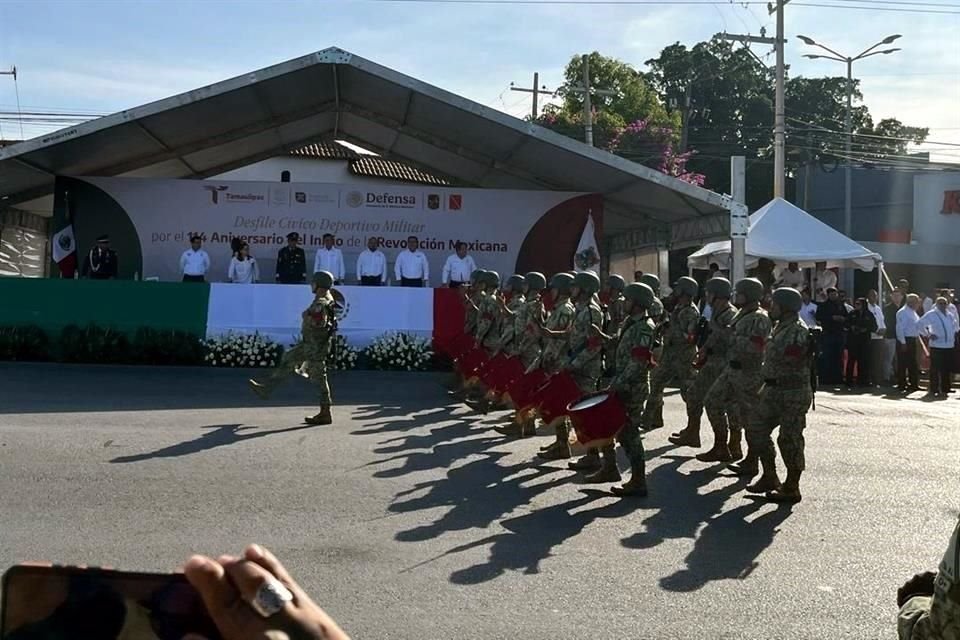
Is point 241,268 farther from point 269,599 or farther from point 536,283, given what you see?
point 269,599

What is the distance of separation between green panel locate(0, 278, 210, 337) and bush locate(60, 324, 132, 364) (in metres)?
0.31

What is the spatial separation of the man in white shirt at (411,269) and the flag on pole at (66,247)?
312 inches

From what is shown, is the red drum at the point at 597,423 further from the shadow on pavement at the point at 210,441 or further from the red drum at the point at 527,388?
the shadow on pavement at the point at 210,441

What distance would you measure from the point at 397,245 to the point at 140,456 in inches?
612

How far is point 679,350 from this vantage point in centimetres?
1200

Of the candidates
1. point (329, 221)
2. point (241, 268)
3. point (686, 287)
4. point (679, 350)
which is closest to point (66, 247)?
point (241, 268)

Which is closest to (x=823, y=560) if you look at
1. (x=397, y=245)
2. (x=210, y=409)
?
(x=210, y=409)

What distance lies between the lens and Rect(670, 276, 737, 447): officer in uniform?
1107 cm

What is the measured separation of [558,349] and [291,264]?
12.4m

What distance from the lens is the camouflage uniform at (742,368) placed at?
9.89 m

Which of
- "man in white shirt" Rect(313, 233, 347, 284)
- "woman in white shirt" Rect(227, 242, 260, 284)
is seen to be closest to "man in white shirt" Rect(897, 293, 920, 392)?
"man in white shirt" Rect(313, 233, 347, 284)

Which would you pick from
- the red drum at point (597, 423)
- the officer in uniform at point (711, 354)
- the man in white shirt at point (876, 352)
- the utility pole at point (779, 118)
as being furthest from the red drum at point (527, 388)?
the utility pole at point (779, 118)

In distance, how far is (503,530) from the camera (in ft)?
24.9

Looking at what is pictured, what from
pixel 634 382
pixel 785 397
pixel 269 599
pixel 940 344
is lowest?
pixel 940 344
